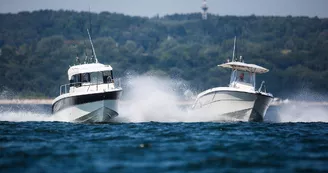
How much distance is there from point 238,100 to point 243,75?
8.84ft

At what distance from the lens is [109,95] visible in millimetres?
40906

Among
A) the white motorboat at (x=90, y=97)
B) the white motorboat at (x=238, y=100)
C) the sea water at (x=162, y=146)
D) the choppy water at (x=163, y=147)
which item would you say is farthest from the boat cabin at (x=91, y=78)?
the white motorboat at (x=238, y=100)

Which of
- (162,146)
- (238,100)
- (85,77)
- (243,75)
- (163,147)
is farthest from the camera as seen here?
(243,75)

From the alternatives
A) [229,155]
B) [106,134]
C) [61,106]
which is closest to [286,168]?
[229,155]

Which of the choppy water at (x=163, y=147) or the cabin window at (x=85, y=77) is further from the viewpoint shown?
the cabin window at (x=85, y=77)

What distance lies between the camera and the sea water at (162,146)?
25078 mm

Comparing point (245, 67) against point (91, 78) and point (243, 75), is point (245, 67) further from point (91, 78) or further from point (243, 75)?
point (91, 78)

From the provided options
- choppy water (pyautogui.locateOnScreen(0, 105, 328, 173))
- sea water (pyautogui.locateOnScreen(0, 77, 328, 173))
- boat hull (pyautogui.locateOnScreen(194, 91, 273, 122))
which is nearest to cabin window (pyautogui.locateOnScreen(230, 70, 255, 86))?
boat hull (pyautogui.locateOnScreen(194, 91, 273, 122))

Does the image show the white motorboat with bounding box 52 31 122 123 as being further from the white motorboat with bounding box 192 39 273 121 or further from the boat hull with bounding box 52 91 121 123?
the white motorboat with bounding box 192 39 273 121

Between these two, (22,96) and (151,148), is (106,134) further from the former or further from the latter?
(22,96)

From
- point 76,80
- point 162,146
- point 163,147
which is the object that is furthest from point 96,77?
point 163,147

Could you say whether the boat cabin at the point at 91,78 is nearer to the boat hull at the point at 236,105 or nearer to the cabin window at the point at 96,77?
the cabin window at the point at 96,77

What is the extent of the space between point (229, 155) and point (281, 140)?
18.5 ft

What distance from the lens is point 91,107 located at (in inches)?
1614
